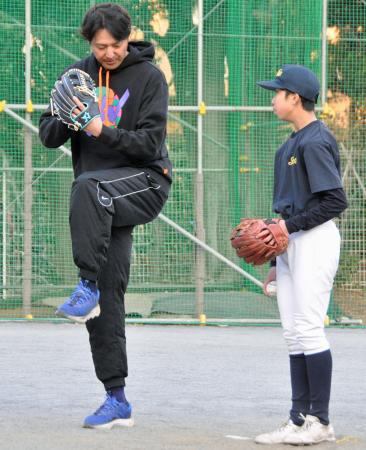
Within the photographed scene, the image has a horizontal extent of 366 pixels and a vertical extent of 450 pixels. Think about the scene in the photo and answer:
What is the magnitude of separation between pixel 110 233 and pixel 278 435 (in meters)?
1.22

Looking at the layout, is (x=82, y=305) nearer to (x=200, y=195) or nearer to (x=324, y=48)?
(x=200, y=195)

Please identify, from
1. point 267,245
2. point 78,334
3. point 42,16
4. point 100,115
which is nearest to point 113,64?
point 100,115

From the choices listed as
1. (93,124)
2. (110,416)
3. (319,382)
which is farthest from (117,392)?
(93,124)

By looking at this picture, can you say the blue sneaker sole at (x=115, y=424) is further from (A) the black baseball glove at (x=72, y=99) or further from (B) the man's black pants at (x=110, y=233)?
(A) the black baseball glove at (x=72, y=99)

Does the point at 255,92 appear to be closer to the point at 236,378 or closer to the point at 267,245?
the point at 236,378

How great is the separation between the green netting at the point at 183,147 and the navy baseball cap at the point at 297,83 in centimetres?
725

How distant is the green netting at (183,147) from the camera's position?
1288cm

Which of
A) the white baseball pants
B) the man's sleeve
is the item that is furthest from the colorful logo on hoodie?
the white baseball pants

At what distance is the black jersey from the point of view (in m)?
5.27

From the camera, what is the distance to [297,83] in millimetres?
5512

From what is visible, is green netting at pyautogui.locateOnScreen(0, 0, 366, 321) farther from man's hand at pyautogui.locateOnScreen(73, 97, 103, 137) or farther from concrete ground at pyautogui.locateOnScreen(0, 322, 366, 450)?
man's hand at pyautogui.locateOnScreen(73, 97, 103, 137)

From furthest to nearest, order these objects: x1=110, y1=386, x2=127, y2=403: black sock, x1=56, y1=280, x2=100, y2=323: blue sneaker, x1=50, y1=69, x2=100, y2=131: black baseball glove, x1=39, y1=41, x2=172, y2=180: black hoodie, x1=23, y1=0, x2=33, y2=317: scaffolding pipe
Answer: x1=23, y1=0, x2=33, y2=317: scaffolding pipe, x1=110, y1=386, x2=127, y2=403: black sock, x1=39, y1=41, x2=172, y2=180: black hoodie, x1=50, y1=69, x2=100, y2=131: black baseball glove, x1=56, y1=280, x2=100, y2=323: blue sneaker

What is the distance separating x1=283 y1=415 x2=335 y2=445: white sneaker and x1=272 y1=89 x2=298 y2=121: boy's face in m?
1.45

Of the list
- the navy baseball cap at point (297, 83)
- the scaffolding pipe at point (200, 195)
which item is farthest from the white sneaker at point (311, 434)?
the scaffolding pipe at point (200, 195)
